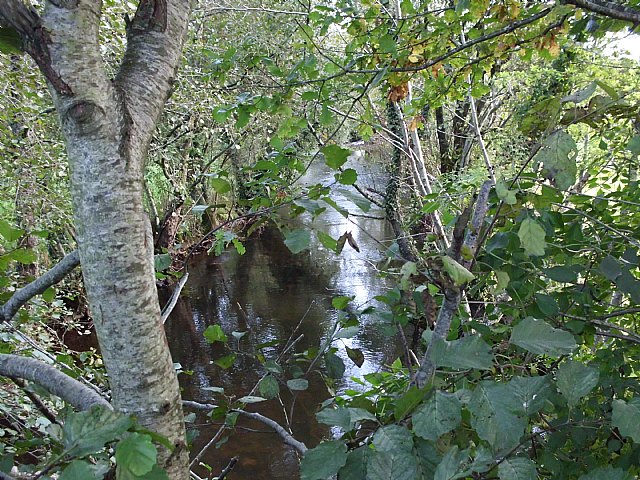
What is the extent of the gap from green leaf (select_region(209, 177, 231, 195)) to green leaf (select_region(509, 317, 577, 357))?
0.74 meters

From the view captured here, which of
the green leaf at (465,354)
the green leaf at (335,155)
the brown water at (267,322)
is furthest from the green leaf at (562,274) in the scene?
the brown water at (267,322)

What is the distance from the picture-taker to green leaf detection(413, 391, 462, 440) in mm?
712

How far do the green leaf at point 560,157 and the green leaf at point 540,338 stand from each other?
250 mm

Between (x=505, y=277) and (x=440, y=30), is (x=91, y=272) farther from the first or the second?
(x=440, y=30)

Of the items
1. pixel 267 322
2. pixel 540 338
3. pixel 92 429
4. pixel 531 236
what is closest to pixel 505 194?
pixel 531 236

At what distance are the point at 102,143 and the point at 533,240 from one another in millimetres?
797

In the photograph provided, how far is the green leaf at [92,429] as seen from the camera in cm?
61

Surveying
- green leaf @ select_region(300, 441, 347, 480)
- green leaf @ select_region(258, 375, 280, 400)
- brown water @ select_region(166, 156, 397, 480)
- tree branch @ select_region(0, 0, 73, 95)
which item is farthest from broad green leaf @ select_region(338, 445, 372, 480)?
brown water @ select_region(166, 156, 397, 480)

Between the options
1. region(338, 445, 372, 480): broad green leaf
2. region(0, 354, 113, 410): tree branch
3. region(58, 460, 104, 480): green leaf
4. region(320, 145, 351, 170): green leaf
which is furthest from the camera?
region(320, 145, 351, 170): green leaf

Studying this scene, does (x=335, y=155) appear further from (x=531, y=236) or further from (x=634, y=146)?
(x=634, y=146)

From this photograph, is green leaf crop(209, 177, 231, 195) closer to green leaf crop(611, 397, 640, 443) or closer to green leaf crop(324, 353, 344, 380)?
green leaf crop(324, 353, 344, 380)

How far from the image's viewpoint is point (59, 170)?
15.8 ft

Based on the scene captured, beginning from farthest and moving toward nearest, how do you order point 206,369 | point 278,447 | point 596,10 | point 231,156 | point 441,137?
point 231,156, point 441,137, point 206,369, point 278,447, point 596,10

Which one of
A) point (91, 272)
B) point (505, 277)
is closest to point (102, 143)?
point (91, 272)
